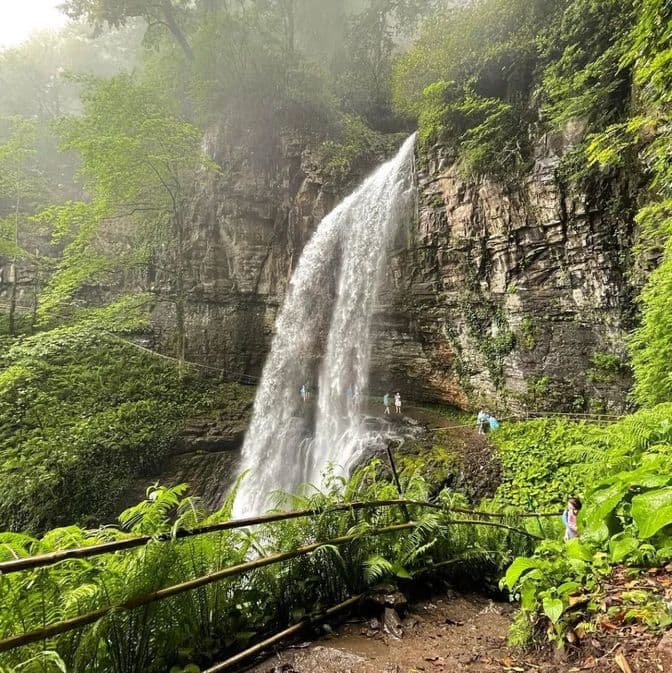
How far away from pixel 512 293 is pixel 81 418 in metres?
13.9

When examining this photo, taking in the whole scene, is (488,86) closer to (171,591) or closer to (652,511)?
(652,511)

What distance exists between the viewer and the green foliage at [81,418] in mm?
10680

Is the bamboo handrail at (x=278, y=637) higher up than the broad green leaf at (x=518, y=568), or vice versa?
the broad green leaf at (x=518, y=568)

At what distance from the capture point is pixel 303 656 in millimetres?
2273

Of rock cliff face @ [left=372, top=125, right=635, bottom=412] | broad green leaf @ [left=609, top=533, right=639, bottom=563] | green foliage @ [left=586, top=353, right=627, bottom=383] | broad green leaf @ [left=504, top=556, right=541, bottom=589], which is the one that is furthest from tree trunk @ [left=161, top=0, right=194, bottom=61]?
broad green leaf @ [left=609, top=533, right=639, bottom=563]

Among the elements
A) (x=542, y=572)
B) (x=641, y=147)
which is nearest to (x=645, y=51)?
(x=641, y=147)

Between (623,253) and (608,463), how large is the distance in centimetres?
760

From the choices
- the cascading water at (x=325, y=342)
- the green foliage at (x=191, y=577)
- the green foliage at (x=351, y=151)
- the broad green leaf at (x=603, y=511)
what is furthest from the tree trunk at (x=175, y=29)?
the broad green leaf at (x=603, y=511)

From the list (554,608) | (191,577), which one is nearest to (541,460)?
(554,608)

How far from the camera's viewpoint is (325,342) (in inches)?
598

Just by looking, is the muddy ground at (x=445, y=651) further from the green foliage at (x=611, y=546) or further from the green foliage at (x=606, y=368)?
the green foliage at (x=606, y=368)

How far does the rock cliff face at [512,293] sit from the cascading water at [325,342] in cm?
99

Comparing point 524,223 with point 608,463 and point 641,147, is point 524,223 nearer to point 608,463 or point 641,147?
point 641,147

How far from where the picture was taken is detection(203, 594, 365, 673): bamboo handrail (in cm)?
206
